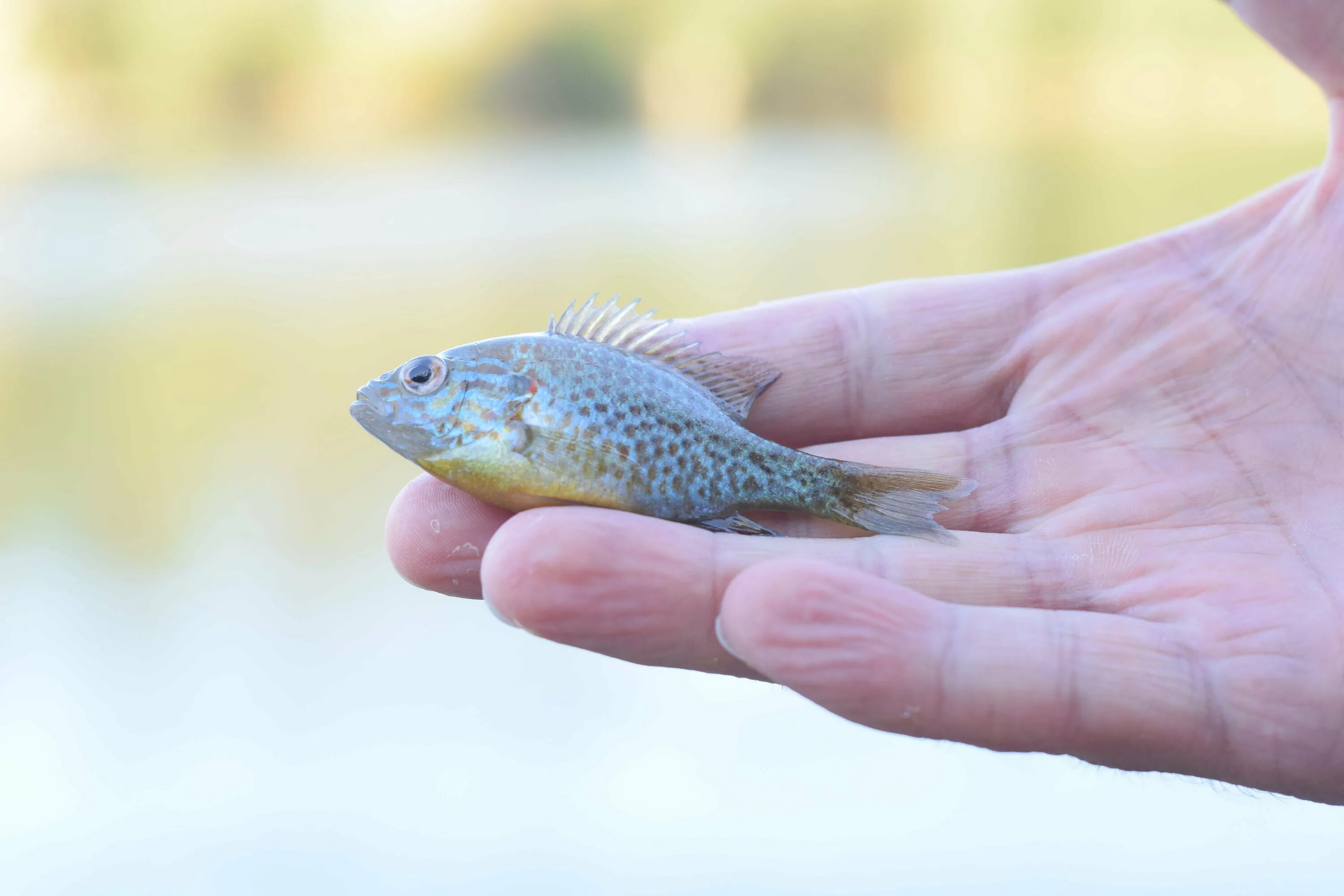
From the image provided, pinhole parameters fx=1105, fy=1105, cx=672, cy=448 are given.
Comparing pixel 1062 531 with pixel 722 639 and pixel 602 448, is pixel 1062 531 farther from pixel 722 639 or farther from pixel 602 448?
pixel 602 448

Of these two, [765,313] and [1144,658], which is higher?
[765,313]

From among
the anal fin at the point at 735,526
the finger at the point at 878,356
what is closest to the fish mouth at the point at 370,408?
the anal fin at the point at 735,526

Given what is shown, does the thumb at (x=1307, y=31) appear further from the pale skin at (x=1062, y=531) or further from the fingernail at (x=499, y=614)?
the fingernail at (x=499, y=614)

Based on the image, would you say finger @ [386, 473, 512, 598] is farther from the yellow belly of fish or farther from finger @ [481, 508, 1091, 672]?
finger @ [481, 508, 1091, 672]

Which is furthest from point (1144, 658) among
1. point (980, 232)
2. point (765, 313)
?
point (980, 232)

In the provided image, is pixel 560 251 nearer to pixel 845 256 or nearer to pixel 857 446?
pixel 845 256
